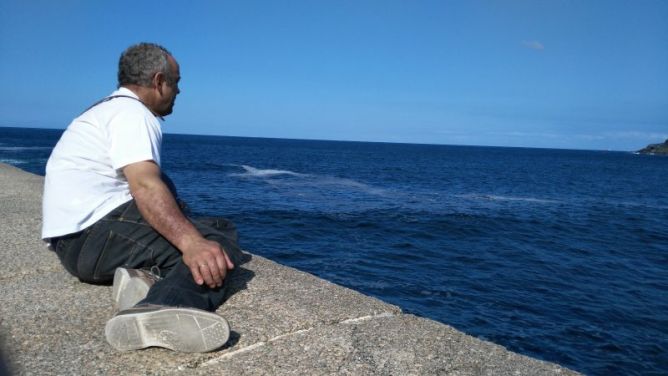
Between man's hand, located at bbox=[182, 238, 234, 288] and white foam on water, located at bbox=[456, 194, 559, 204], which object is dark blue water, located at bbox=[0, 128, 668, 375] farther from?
man's hand, located at bbox=[182, 238, 234, 288]

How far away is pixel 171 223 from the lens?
2662 mm

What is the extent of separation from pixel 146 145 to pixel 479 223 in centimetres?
1724

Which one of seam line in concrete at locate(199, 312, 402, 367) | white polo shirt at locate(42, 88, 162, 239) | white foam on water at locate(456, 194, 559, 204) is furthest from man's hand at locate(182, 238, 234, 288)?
white foam on water at locate(456, 194, 559, 204)

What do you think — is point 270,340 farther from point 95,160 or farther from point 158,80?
point 158,80

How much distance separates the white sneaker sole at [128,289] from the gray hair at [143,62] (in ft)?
3.73

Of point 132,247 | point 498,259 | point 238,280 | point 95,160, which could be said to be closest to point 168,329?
point 132,247

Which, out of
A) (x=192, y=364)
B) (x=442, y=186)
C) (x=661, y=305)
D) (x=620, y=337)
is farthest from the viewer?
(x=442, y=186)

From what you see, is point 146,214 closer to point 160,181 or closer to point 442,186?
point 160,181

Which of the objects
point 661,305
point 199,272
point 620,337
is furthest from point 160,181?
point 661,305

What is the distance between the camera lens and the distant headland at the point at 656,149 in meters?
158

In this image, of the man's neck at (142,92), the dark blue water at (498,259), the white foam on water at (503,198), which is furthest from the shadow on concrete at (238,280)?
the white foam on water at (503,198)

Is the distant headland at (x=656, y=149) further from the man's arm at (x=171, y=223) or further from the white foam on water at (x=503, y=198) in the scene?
the man's arm at (x=171, y=223)

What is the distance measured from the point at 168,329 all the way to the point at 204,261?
17.3 inches

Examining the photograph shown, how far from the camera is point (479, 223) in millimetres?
18547
